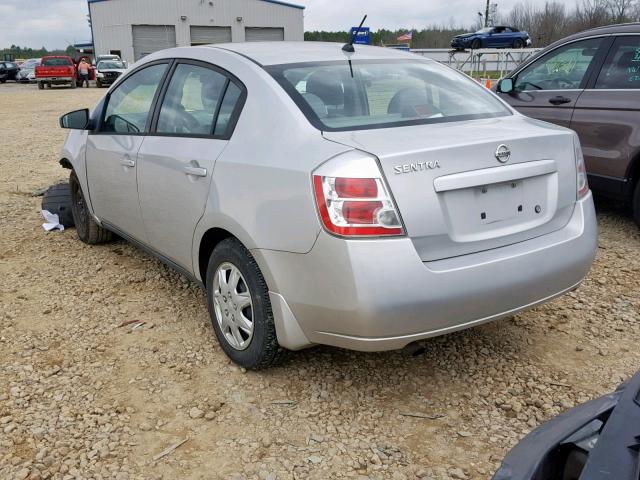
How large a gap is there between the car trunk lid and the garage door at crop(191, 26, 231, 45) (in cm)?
4872

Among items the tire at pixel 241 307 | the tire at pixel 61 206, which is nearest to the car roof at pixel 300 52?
the tire at pixel 241 307

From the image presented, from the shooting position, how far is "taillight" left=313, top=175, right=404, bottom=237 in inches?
97.7

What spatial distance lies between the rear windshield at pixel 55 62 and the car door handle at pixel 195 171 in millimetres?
33645

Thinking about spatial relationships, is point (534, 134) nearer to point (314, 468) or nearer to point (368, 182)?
point (368, 182)

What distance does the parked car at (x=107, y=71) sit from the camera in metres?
32.7

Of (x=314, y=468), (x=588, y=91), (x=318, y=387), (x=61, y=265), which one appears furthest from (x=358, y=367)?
(x=588, y=91)

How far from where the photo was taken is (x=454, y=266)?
2.59 m

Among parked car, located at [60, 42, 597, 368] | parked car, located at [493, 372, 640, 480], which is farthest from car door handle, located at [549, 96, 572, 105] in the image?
parked car, located at [493, 372, 640, 480]

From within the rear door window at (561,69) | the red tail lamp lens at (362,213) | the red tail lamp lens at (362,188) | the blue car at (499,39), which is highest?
the blue car at (499,39)

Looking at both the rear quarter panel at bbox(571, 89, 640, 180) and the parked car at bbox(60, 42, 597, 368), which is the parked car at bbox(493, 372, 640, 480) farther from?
the rear quarter panel at bbox(571, 89, 640, 180)

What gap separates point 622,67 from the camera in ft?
17.6

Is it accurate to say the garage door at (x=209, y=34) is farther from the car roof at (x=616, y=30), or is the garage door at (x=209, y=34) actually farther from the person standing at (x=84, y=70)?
the car roof at (x=616, y=30)

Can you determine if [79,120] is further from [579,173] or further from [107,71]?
[107,71]

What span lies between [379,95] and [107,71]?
32721mm
